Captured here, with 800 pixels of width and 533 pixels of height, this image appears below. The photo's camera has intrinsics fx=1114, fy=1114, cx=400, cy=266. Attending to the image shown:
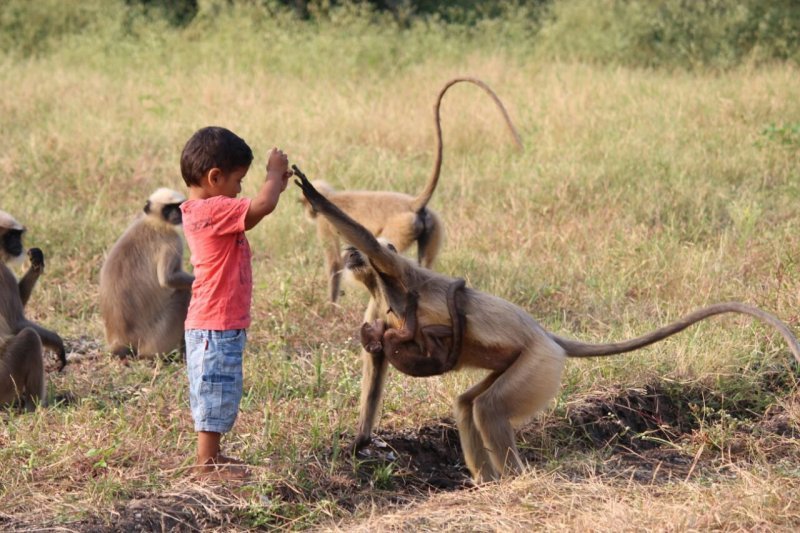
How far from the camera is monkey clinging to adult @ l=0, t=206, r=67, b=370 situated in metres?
5.32

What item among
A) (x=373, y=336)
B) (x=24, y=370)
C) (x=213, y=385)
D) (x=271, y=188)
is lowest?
(x=24, y=370)

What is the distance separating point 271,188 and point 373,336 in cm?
85

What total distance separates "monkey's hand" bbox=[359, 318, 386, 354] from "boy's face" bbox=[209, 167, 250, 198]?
2.49ft

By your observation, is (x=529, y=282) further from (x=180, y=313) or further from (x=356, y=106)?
(x=356, y=106)

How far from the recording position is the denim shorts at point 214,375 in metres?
4.02

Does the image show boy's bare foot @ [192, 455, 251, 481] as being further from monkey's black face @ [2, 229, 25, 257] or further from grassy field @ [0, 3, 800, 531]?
monkey's black face @ [2, 229, 25, 257]

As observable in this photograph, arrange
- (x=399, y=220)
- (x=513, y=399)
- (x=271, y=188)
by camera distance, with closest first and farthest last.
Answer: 1. (x=271, y=188)
2. (x=513, y=399)
3. (x=399, y=220)

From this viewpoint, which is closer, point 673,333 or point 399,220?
point 673,333

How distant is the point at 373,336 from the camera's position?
14.2ft

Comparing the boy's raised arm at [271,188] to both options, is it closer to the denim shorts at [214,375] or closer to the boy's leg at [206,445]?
the denim shorts at [214,375]

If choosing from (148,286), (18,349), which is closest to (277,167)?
(18,349)

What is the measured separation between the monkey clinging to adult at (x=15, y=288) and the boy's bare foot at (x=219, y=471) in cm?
158

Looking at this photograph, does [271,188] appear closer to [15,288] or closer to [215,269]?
[215,269]

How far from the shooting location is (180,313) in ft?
20.9
